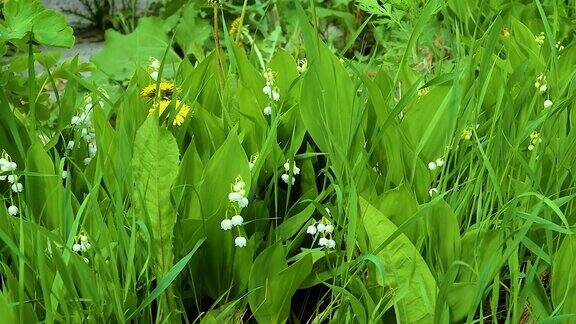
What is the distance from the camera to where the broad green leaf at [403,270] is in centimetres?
142

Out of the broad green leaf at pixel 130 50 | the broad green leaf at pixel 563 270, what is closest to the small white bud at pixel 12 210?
the broad green leaf at pixel 563 270

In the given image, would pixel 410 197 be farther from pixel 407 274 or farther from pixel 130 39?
pixel 130 39

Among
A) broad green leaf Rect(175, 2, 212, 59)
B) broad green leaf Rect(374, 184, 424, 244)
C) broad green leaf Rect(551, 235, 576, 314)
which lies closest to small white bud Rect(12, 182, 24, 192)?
broad green leaf Rect(374, 184, 424, 244)

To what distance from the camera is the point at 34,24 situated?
164 centimetres

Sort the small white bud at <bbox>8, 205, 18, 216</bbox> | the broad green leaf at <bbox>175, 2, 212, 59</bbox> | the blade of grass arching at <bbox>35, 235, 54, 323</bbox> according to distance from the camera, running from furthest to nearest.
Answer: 1. the broad green leaf at <bbox>175, 2, 212, 59</bbox>
2. the small white bud at <bbox>8, 205, 18, 216</bbox>
3. the blade of grass arching at <bbox>35, 235, 54, 323</bbox>

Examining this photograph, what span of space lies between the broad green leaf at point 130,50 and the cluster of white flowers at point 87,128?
2.98ft

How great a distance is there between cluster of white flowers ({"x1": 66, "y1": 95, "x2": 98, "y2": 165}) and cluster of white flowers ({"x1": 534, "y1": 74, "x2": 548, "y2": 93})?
35.5 inches

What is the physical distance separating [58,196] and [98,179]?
79mm

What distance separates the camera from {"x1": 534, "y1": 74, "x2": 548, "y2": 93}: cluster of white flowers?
1835 mm

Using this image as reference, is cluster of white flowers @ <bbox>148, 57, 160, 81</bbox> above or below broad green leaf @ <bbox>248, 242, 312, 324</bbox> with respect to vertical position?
above

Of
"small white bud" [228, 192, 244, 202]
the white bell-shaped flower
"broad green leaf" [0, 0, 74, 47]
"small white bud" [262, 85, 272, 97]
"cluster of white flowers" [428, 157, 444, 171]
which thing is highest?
"broad green leaf" [0, 0, 74, 47]

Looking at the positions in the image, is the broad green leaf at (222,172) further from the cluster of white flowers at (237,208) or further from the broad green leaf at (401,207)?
the broad green leaf at (401,207)

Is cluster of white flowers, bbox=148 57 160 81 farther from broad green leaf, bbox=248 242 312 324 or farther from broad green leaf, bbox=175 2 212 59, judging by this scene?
broad green leaf, bbox=175 2 212 59

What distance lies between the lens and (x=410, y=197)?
152 centimetres
